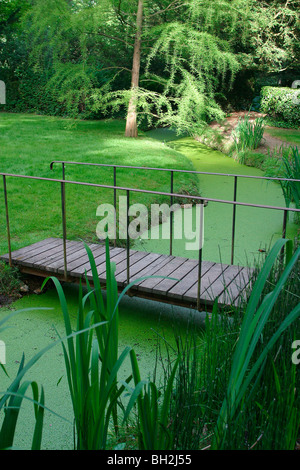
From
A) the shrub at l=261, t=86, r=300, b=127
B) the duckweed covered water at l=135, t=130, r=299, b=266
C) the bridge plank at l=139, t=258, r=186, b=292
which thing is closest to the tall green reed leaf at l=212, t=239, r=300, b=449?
the duckweed covered water at l=135, t=130, r=299, b=266

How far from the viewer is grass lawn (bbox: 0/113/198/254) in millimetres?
4516

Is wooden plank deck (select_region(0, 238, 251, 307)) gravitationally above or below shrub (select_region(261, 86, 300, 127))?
below

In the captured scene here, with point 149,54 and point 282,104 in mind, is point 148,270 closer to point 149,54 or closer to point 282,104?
point 149,54

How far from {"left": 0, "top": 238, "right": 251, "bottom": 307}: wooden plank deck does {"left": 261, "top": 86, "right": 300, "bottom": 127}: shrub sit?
8742mm

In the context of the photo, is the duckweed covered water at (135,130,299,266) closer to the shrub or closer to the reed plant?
the reed plant

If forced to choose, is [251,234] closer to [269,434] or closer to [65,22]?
[269,434]

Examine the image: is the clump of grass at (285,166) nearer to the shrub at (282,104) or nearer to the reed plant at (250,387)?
the reed plant at (250,387)

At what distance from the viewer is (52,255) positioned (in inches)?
141

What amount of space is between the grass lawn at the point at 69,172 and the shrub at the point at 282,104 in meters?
3.70

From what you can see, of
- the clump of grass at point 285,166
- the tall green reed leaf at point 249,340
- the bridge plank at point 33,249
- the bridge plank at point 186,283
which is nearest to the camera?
the tall green reed leaf at point 249,340

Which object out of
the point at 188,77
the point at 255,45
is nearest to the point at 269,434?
the point at 188,77

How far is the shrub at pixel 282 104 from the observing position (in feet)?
36.1

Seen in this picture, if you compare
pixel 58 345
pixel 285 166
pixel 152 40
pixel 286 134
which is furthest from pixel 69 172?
pixel 286 134

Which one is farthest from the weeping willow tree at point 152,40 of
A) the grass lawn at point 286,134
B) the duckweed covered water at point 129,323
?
the duckweed covered water at point 129,323
